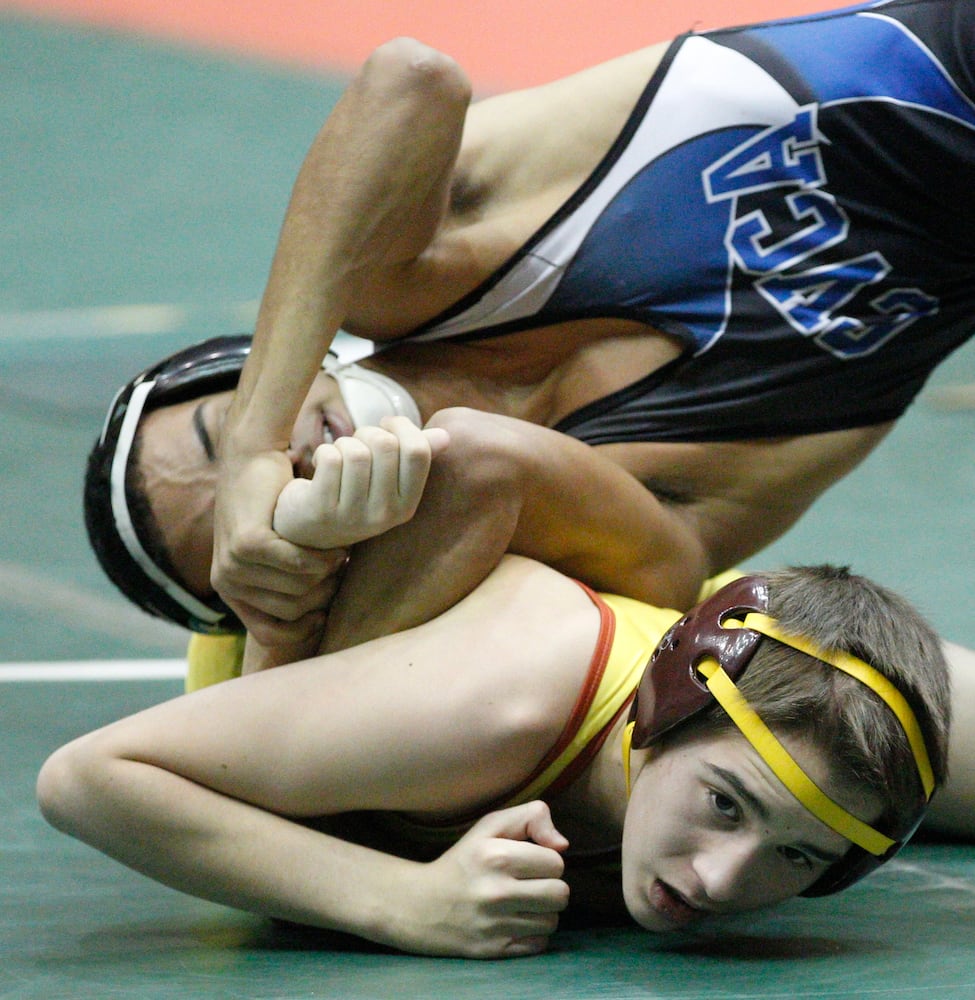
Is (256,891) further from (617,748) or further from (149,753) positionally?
(617,748)

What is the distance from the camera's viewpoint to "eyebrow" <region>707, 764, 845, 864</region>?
217 cm

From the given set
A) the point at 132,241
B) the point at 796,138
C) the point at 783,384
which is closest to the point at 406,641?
the point at 783,384

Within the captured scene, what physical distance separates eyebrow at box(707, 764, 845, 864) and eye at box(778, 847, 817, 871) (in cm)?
1

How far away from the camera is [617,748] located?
246cm

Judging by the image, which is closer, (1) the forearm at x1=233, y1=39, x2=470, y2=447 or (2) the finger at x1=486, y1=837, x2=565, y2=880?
(2) the finger at x1=486, y1=837, x2=565, y2=880

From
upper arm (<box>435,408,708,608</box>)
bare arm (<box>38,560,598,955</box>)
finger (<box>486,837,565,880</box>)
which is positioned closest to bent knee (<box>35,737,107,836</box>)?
bare arm (<box>38,560,598,955</box>)

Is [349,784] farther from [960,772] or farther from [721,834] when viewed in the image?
[960,772]

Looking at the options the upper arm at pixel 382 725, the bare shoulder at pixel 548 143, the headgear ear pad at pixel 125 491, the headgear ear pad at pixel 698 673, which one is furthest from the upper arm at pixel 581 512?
the headgear ear pad at pixel 125 491

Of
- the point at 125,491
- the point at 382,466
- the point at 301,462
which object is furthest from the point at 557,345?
the point at 382,466

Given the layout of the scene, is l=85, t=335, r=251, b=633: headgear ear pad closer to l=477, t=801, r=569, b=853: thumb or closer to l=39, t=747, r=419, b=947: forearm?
l=39, t=747, r=419, b=947: forearm

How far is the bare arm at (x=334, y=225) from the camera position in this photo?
2.65m

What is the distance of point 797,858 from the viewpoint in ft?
7.27

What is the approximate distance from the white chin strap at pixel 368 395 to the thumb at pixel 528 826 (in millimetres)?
887

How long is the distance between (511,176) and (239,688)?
1220mm
